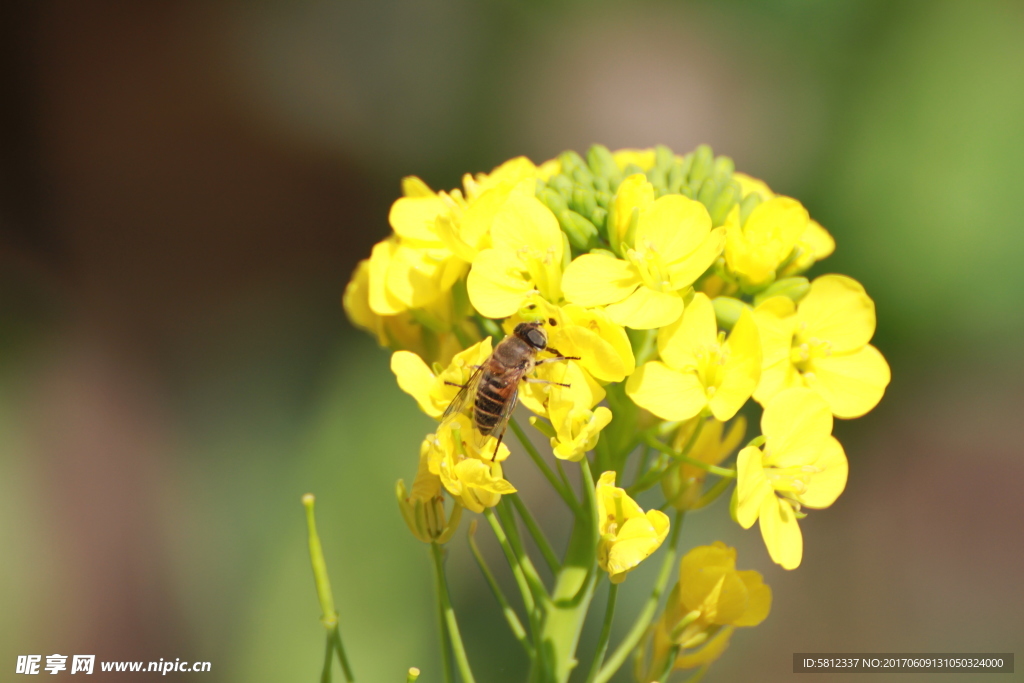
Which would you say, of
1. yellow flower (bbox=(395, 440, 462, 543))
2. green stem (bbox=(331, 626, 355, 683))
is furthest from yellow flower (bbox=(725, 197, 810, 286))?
green stem (bbox=(331, 626, 355, 683))

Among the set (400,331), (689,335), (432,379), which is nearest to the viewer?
(689,335)

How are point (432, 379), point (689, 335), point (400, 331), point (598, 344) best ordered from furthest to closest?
point (400, 331) < point (432, 379) < point (689, 335) < point (598, 344)

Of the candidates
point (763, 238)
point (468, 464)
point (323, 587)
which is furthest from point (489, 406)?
point (763, 238)

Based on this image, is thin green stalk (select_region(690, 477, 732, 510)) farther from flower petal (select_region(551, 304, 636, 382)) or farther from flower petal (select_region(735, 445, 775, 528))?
flower petal (select_region(551, 304, 636, 382))

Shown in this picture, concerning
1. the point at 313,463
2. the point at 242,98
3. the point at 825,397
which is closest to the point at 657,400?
the point at 825,397

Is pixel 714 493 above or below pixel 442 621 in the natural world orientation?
below

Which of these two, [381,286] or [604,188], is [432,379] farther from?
[604,188]
